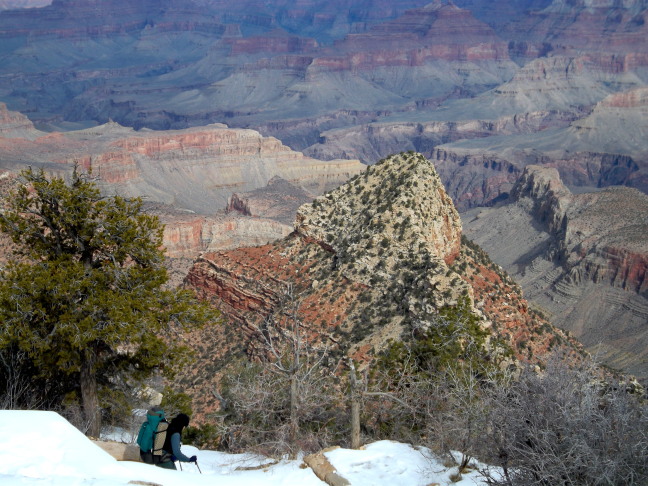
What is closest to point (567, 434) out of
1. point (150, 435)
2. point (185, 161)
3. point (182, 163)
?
point (150, 435)

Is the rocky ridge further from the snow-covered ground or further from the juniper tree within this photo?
the snow-covered ground

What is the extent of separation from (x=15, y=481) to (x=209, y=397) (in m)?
18.9

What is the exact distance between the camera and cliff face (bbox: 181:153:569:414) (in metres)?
28.2

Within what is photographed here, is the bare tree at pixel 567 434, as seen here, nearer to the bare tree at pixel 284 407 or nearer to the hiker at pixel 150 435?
the bare tree at pixel 284 407

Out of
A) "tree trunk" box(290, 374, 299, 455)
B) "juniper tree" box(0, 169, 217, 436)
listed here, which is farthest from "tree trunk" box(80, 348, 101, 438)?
"tree trunk" box(290, 374, 299, 455)

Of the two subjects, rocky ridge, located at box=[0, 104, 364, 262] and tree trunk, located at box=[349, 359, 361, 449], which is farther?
rocky ridge, located at box=[0, 104, 364, 262]

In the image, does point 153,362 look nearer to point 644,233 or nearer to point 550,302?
point 550,302

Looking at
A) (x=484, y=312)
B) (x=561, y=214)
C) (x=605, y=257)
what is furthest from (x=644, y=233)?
(x=484, y=312)

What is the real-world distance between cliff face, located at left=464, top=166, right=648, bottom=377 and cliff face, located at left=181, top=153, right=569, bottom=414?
1156 inches

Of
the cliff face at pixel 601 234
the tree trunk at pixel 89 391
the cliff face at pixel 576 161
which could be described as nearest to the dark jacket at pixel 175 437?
the tree trunk at pixel 89 391

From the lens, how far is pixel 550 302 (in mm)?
81000

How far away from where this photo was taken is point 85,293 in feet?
66.4

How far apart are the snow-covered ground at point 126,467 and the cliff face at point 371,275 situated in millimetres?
9626

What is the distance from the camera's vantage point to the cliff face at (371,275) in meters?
28.2
